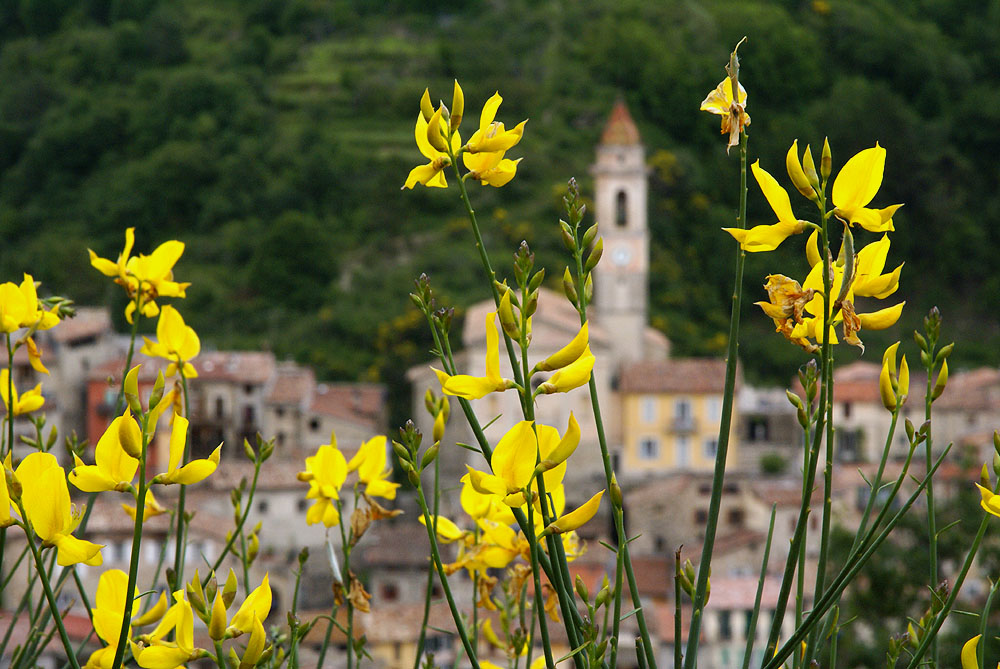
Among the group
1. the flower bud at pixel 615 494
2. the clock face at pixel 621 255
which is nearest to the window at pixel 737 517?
the clock face at pixel 621 255

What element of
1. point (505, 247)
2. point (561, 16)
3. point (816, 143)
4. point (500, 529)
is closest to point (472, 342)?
point (505, 247)

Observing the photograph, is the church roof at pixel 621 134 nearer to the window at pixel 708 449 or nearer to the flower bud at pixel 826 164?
the window at pixel 708 449

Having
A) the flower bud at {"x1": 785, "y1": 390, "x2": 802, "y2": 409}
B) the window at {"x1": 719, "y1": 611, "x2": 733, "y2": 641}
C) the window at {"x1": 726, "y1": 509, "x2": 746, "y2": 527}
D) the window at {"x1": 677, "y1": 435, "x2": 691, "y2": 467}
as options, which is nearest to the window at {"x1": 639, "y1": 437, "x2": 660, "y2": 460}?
the window at {"x1": 677, "y1": 435, "x2": 691, "y2": 467}

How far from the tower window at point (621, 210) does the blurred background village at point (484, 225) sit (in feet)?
0.16

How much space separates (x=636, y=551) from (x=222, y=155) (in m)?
20.8

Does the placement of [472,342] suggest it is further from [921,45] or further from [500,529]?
[921,45]

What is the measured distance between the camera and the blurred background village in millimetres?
22156

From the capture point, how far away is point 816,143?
3900cm

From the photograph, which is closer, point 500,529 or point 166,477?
point 166,477

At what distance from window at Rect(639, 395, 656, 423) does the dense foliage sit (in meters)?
4.72

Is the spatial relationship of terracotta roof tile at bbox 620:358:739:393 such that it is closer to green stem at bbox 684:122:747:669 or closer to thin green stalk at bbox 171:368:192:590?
thin green stalk at bbox 171:368:192:590

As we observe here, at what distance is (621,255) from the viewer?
27094 mm

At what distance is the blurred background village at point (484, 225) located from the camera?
22.2m

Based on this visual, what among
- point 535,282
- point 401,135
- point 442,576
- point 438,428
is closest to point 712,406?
point 401,135
